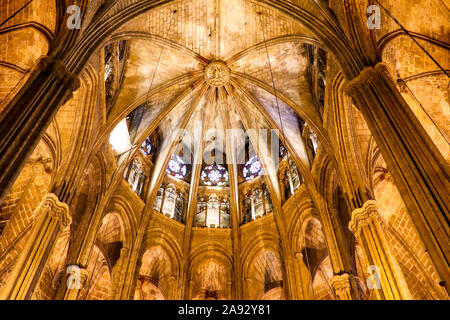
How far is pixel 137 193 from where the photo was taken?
16484 mm

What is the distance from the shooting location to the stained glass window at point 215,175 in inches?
761

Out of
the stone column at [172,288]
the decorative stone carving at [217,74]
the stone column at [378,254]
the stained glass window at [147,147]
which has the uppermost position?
the decorative stone carving at [217,74]

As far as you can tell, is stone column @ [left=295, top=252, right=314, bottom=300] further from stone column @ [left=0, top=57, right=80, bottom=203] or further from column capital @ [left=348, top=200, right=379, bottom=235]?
stone column @ [left=0, top=57, right=80, bottom=203]

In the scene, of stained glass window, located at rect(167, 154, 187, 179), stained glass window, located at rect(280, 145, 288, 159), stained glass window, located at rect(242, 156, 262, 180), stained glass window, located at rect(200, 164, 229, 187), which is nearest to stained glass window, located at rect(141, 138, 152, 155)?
stained glass window, located at rect(167, 154, 187, 179)

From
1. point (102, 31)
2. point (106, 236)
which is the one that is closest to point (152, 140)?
point (106, 236)

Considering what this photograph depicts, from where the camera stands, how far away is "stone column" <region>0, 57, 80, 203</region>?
686cm

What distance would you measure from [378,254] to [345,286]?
2.54m

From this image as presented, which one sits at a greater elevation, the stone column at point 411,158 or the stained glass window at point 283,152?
the stained glass window at point 283,152

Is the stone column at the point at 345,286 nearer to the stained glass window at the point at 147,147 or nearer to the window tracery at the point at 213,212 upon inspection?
the window tracery at the point at 213,212

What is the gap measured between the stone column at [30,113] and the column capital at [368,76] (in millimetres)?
6551

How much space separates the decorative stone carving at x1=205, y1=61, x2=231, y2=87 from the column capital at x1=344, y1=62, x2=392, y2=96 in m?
8.31

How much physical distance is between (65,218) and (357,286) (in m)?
8.45

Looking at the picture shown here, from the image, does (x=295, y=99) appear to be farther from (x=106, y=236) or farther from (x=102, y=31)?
(x=106, y=236)

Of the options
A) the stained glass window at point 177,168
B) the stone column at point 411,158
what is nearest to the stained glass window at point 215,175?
the stained glass window at point 177,168
